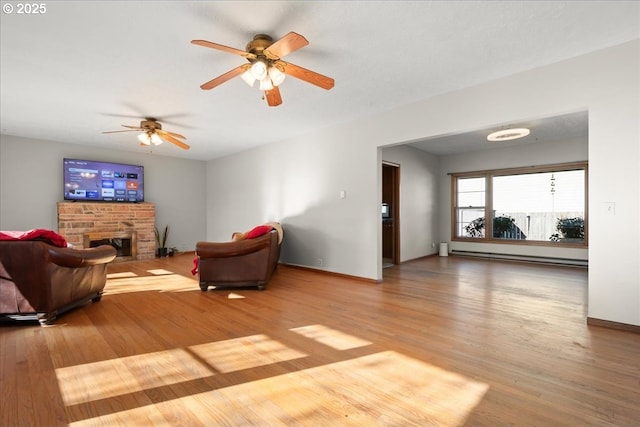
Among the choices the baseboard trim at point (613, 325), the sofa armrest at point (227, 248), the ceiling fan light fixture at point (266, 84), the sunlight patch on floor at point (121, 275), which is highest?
the ceiling fan light fixture at point (266, 84)

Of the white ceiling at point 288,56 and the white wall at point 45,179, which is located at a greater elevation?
the white ceiling at point 288,56

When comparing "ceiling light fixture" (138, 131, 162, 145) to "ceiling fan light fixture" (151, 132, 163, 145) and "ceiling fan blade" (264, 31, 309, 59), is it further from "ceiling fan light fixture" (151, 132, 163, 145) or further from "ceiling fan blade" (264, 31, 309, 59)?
"ceiling fan blade" (264, 31, 309, 59)

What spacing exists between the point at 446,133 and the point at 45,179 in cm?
787

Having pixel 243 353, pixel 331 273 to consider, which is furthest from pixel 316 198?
pixel 243 353

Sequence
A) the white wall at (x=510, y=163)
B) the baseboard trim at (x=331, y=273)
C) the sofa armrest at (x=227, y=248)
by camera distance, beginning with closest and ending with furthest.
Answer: the sofa armrest at (x=227, y=248) → the baseboard trim at (x=331, y=273) → the white wall at (x=510, y=163)

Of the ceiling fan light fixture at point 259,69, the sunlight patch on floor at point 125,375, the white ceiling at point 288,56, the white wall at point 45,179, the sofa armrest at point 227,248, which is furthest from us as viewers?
the white wall at point 45,179

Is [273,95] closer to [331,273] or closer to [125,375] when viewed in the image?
[125,375]

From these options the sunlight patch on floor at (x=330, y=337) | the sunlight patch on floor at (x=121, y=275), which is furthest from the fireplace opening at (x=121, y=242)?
the sunlight patch on floor at (x=330, y=337)

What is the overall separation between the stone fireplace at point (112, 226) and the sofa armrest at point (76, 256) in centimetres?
379

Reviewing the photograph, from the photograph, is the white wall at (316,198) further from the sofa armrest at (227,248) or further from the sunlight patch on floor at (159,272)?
the sunlight patch on floor at (159,272)

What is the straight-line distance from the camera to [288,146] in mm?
6094

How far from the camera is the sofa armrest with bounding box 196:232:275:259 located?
3.98m

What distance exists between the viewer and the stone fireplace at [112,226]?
247 inches

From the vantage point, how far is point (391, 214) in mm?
6863
